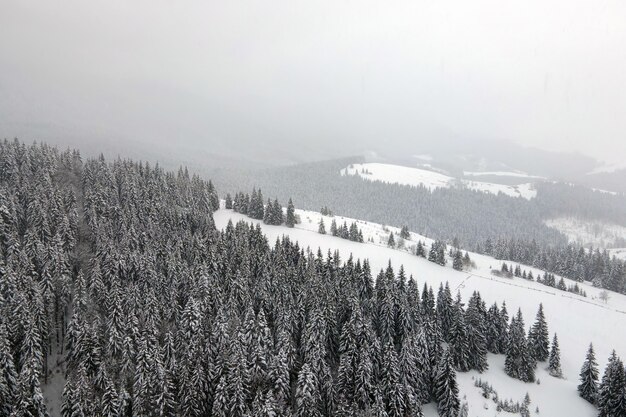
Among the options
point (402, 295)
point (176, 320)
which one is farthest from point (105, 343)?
point (402, 295)

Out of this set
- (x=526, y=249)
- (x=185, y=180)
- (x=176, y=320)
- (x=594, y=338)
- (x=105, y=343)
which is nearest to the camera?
(x=105, y=343)

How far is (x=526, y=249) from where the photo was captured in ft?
594

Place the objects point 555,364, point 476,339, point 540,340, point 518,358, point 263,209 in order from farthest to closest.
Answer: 1. point 263,209
2. point 540,340
3. point 555,364
4. point 476,339
5. point 518,358

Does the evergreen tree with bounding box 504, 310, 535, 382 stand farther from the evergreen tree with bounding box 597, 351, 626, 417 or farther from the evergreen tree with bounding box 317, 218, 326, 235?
the evergreen tree with bounding box 317, 218, 326, 235

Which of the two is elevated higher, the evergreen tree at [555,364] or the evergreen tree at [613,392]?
the evergreen tree at [613,392]

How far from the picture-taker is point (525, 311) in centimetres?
10044

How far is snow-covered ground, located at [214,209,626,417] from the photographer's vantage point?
6481cm

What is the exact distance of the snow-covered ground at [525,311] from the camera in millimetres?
64812

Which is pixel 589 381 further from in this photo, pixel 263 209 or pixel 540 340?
pixel 263 209

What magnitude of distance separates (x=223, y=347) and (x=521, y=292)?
95.6 metres

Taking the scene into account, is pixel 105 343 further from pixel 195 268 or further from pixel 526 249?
pixel 526 249

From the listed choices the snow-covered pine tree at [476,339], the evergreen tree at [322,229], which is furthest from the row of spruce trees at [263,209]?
the snow-covered pine tree at [476,339]

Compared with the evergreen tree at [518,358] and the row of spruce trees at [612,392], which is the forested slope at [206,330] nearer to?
the evergreen tree at [518,358]

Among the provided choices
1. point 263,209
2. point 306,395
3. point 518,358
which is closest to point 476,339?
point 518,358
